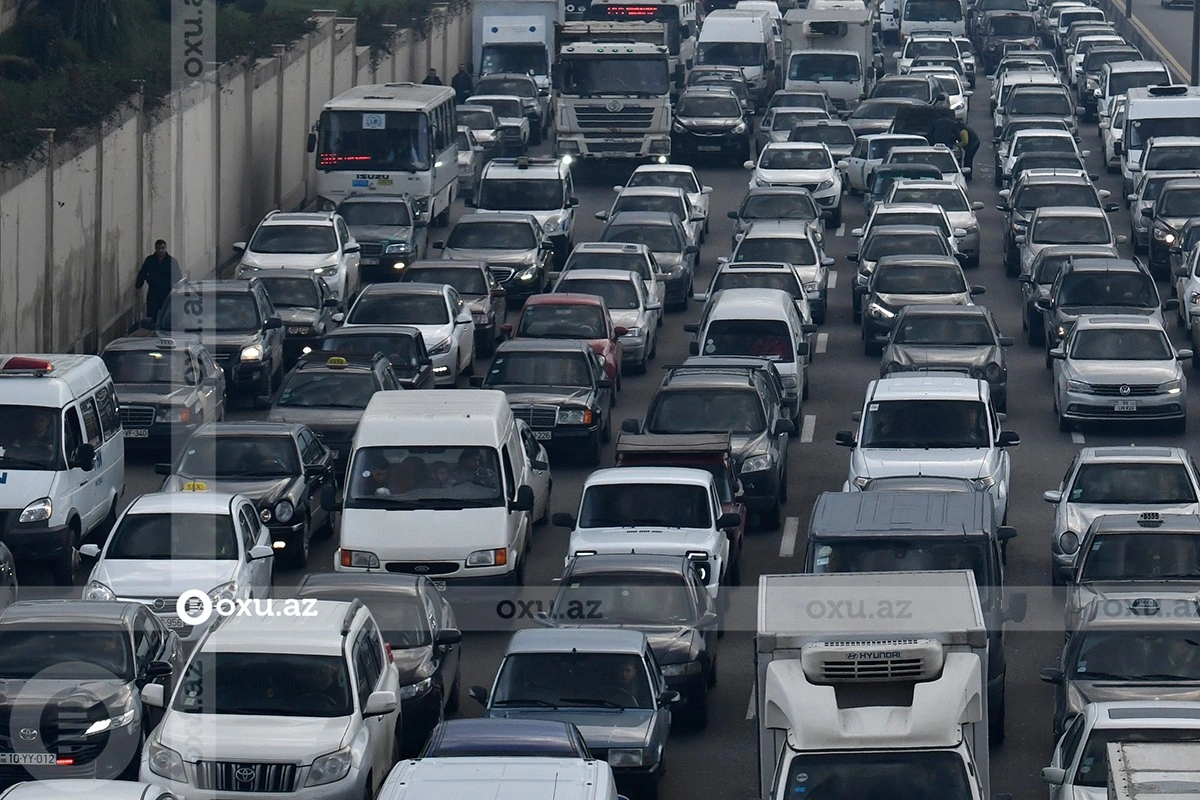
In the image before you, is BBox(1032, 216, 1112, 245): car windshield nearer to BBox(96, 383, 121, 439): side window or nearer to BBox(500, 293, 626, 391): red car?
BBox(500, 293, 626, 391): red car

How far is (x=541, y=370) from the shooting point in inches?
1242

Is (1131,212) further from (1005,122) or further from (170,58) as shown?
(170,58)

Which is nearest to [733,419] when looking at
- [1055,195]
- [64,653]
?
[64,653]

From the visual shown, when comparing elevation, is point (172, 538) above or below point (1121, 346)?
below

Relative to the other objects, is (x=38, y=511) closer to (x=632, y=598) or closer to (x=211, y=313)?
(x=632, y=598)

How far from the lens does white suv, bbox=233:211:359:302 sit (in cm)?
3938

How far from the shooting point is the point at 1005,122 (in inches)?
2343

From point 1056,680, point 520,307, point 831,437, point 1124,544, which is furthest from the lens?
point 520,307

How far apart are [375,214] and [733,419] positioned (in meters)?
16.5

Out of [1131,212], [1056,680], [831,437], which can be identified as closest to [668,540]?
[1056,680]

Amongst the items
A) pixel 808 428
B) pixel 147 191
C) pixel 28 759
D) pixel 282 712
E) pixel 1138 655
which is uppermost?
pixel 147 191

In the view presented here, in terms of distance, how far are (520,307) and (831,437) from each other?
991cm

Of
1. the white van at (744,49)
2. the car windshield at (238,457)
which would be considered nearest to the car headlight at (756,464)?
the car windshield at (238,457)

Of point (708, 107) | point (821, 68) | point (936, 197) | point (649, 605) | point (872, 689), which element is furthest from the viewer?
point (821, 68)
